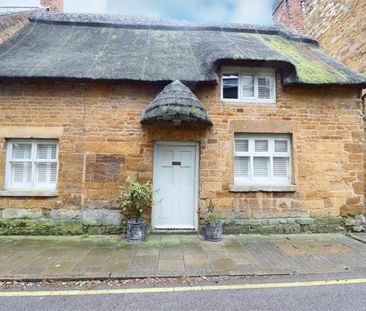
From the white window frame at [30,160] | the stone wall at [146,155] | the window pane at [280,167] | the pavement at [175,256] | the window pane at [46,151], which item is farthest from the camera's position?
the window pane at [280,167]

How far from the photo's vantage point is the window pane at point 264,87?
727 cm

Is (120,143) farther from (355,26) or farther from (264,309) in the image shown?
(355,26)

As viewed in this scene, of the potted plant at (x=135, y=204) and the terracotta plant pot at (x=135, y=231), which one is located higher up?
the potted plant at (x=135, y=204)

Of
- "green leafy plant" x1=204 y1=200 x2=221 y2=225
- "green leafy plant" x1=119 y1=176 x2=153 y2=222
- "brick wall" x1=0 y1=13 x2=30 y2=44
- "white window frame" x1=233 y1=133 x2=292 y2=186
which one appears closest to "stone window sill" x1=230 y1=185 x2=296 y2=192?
"white window frame" x1=233 y1=133 x2=292 y2=186

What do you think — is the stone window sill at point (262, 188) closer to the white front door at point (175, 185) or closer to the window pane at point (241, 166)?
the window pane at point (241, 166)

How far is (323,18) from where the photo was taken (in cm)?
1150

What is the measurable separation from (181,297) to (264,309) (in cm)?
109

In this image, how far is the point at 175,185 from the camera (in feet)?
22.8

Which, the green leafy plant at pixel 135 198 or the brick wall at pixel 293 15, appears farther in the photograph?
the brick wall at pixel 293 15

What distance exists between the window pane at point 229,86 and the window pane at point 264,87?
2.21ft

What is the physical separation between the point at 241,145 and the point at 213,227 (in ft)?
7.59

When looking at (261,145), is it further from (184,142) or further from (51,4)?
(51,4)

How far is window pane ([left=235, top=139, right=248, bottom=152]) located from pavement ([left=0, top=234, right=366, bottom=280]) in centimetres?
223

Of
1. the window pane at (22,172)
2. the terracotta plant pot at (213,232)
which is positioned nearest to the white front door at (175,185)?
the terracotta plant pot at (213,232)
